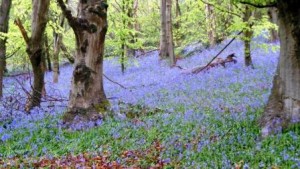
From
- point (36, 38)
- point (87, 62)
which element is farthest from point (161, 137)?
point (36, 38)

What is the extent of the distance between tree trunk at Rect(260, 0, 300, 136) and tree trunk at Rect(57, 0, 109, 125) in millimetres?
4110

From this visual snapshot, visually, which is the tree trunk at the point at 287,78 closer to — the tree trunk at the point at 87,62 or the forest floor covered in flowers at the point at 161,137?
the forest floor covered in flowers at the point at 161,137

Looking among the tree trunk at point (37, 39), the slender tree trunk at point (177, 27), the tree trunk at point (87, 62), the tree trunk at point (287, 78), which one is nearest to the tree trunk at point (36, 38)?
the tree trunk at point (37, 39)

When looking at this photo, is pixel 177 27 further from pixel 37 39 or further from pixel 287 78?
pixel 287 78

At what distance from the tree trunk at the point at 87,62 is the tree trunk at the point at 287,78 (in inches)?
162

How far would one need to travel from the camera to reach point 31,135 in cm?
780

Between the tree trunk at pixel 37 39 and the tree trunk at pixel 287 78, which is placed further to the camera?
A: the tree trunk at pixel 37 39

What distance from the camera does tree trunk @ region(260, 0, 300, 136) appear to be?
20.7ft

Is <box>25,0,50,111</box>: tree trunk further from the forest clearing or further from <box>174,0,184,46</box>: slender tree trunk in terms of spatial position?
<box>174,0,184,46</box>: slender tree trunk

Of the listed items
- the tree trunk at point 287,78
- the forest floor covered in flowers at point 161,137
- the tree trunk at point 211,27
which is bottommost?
the forest floor covered in flowers at point 161,137

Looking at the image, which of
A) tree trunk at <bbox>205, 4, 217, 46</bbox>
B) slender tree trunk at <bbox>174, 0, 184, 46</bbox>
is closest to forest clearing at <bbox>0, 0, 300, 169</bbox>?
tree trunk at <bbox>205, 4, 217, 46</bbox>

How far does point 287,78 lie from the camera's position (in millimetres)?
6617

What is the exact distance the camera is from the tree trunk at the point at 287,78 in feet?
20.7

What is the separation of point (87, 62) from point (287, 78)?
4.58 meters
